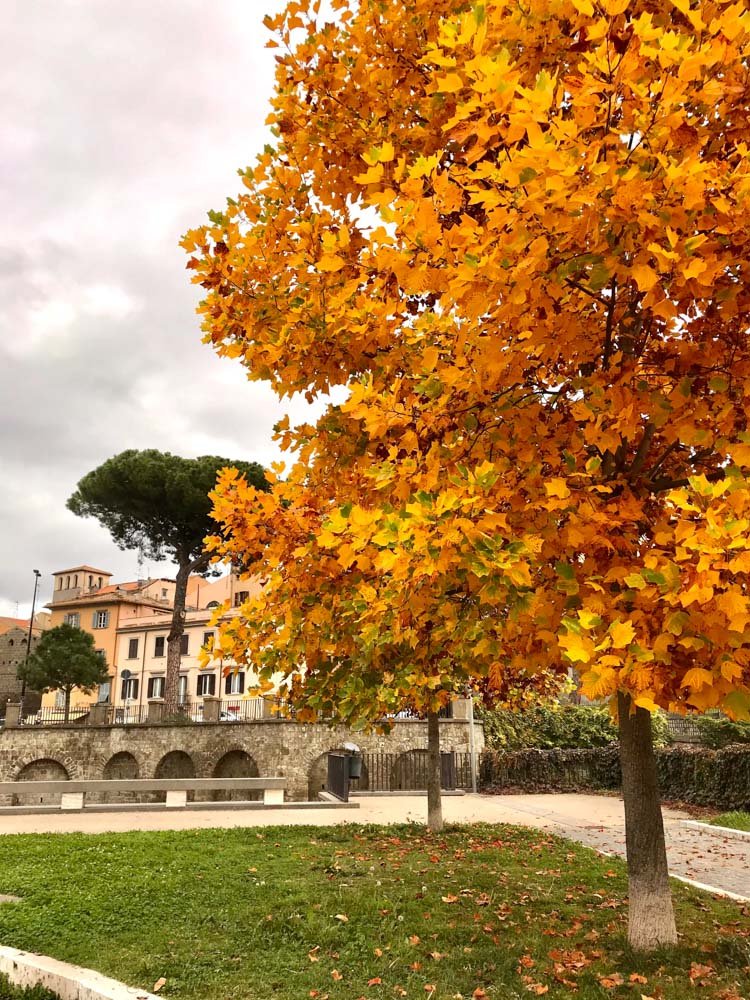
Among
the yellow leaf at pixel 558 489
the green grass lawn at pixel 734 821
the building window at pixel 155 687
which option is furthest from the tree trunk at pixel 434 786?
the building window at pixel 155 687

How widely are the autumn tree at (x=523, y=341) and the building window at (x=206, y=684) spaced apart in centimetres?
4184

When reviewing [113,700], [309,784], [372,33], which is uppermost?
[372,33]

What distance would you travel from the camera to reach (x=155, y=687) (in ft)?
154

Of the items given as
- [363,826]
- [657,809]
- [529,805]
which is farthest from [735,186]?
[529,805]

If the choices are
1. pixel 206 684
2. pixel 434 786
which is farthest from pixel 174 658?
pixel 434 786

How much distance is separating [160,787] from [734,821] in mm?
11391

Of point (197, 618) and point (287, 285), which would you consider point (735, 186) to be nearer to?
point (287, 285)

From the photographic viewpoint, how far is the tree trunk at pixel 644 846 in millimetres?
4840

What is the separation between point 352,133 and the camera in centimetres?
510

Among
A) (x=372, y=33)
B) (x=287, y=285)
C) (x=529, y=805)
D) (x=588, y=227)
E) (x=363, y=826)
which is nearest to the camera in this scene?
(x=588, y=227)

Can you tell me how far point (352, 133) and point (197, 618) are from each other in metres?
45.0

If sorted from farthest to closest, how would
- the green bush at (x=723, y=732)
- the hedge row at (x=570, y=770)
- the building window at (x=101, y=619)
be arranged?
the building window at (x=101, y=619) < the green bush at (x=723, y=732) < the hedge row at (x=570, y=770)

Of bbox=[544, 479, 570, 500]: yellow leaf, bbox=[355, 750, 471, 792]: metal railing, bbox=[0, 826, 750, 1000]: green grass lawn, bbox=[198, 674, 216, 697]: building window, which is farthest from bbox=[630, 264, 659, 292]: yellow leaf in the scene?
bbox=[198, 674, 216, 697]: building window

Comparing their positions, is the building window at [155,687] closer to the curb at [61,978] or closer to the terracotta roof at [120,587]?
the terracotta roof at [120,587]
